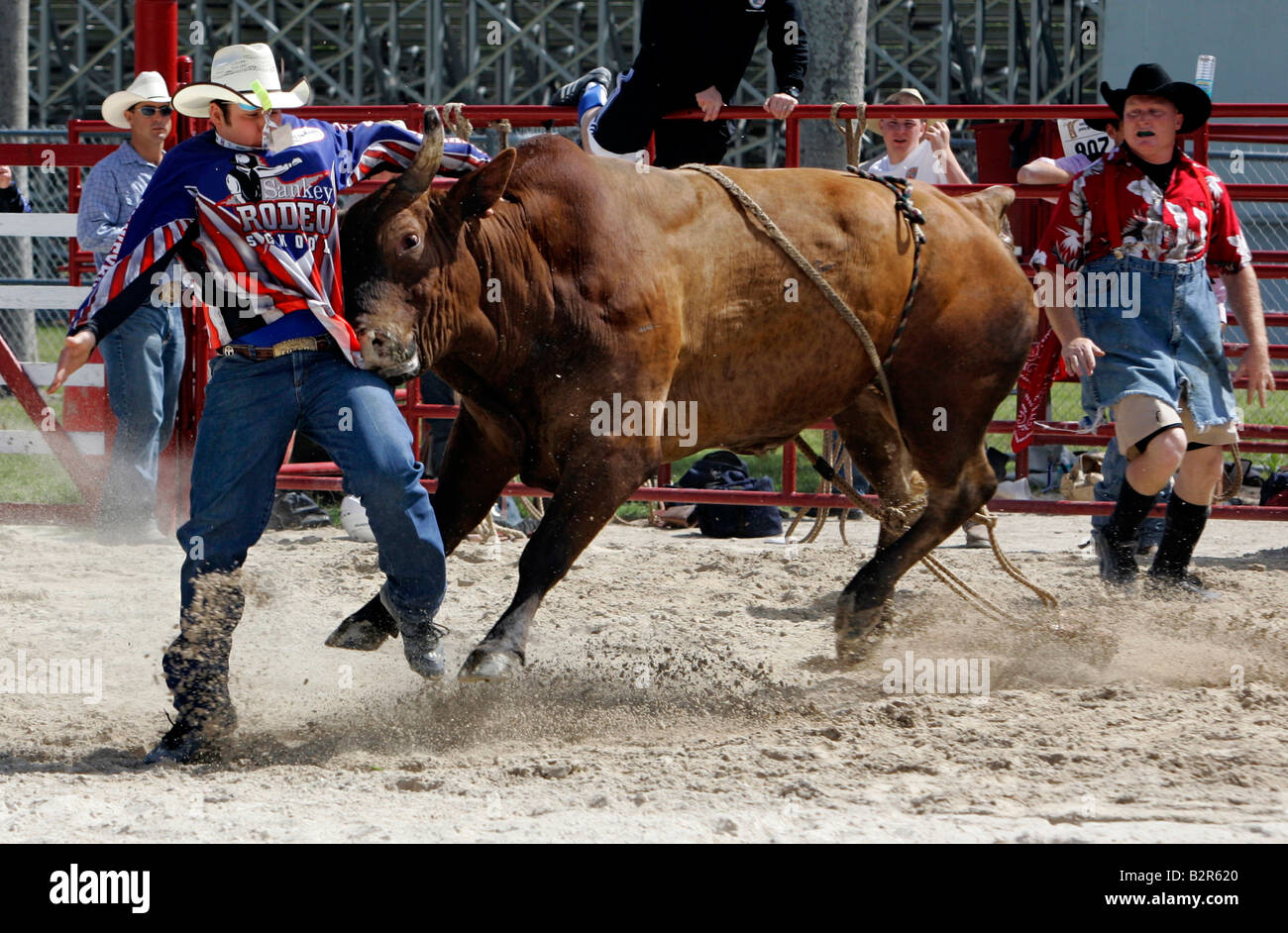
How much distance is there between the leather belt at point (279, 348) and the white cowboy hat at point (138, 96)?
11.5 feet

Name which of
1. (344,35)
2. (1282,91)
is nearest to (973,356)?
(1282,91)

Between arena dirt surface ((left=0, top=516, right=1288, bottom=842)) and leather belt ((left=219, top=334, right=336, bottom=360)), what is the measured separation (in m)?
1.09

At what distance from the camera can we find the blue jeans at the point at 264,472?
13.4 ft

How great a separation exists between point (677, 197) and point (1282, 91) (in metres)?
11.9

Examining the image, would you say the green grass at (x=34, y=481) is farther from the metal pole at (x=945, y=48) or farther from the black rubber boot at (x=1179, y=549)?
the metal pole at (x=945, y=48)

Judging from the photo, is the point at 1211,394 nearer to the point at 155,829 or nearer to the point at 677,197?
the point at 677,197

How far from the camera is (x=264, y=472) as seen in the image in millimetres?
4125

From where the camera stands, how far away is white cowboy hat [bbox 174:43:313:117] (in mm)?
4078

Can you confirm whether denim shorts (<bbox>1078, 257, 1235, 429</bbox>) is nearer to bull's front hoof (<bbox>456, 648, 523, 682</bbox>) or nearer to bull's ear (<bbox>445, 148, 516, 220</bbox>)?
bull's ear (<bbox>445, 148, 516, 220</bbox>)

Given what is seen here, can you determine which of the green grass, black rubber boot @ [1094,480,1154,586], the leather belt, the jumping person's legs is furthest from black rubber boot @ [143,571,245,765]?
the green grass

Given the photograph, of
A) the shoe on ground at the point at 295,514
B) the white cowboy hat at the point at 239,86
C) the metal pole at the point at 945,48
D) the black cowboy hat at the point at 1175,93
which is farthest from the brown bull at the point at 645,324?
the metal pole at the point at 945,48

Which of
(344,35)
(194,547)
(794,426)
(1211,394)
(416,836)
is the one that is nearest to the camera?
(416,836)

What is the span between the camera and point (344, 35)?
68.2 feet

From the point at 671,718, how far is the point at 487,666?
69cm
